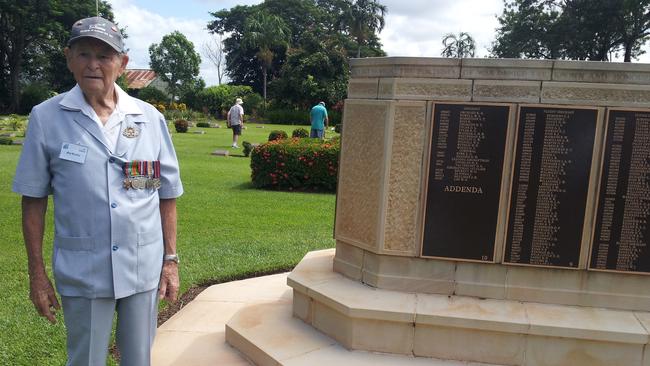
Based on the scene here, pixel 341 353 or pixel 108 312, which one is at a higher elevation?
pixel 108 312

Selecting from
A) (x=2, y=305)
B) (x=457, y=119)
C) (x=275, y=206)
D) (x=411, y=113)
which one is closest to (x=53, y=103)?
(x=411, y=113)

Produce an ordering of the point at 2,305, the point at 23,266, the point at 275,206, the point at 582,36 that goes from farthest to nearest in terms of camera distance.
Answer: the point at 582,36 → the point at 275,206 → the point at 23,266 → the point at 2,305

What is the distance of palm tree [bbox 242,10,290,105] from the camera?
49.8 m

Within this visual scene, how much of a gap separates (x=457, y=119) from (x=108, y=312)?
8.67 feet

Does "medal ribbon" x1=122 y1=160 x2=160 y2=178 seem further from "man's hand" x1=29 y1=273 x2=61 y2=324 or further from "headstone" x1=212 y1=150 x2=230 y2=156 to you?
"headstone" x1=212 y1=150 x2=230 y2=156

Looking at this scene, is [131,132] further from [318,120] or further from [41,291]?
[318,120]

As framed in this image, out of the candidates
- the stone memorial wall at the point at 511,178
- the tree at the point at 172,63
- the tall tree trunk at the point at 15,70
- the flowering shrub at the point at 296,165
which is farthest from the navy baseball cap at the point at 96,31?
the tree at the point at 172,63

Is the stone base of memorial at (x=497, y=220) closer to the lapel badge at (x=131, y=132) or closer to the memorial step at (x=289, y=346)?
the memorial step at (x=289, y=346)

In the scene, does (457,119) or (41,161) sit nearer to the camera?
(41,161)

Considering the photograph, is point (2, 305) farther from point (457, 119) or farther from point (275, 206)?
point (275, 206)

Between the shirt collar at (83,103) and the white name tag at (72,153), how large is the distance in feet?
0.58

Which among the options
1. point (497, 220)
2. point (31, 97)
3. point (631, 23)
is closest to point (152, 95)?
point (31, 97)

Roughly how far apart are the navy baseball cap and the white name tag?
49 cm

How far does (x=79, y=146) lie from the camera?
7.56 ft
